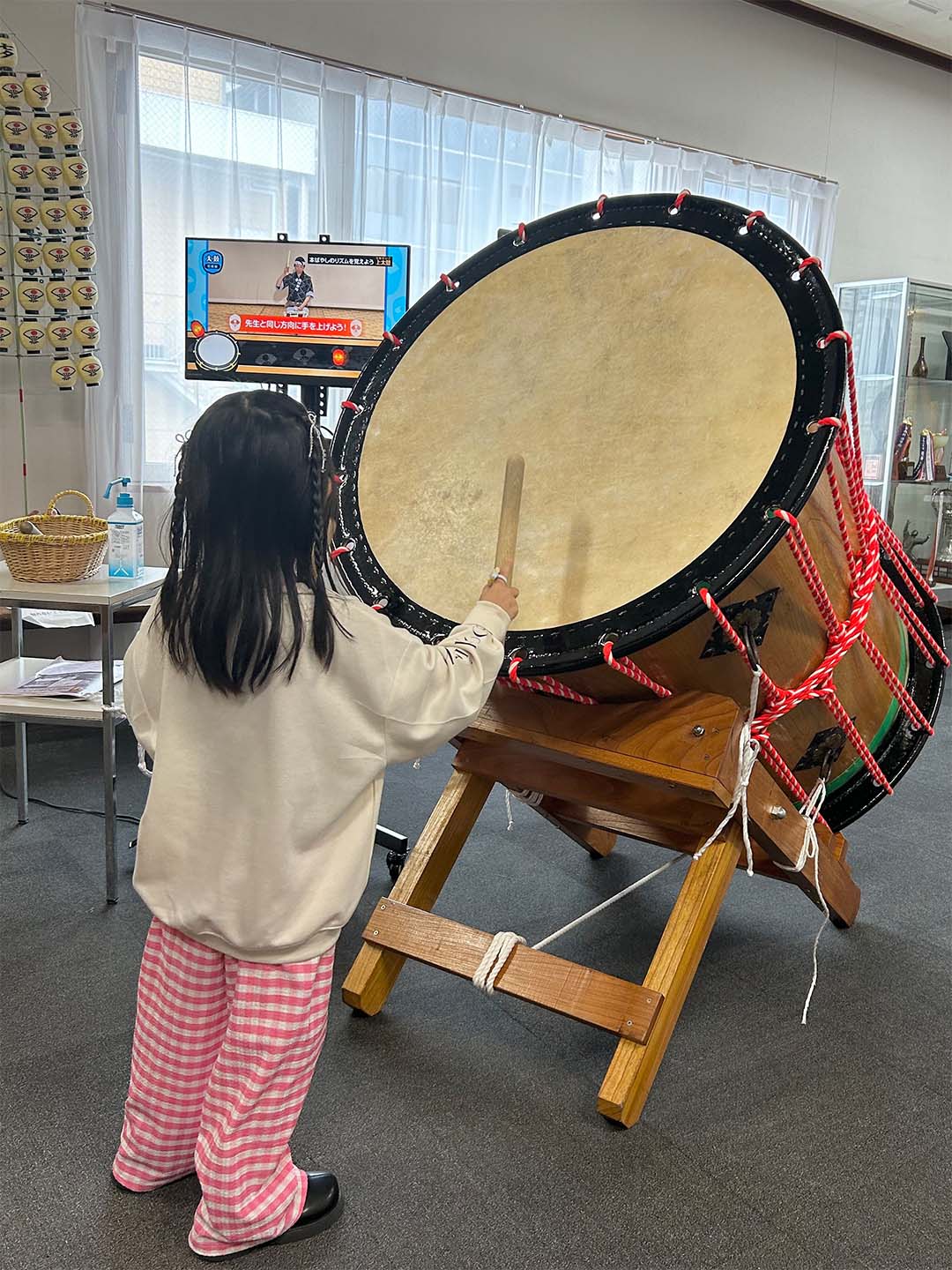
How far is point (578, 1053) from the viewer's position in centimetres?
160

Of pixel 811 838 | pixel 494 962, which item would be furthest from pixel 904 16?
pixel 494 962

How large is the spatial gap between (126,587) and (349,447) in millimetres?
691

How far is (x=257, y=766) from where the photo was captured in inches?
43.5

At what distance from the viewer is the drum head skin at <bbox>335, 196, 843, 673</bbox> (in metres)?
1.26

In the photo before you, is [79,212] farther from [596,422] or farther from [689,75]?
[689,75]

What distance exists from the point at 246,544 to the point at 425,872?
2.68ft

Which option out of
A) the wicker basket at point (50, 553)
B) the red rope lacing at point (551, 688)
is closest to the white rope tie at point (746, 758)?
the red rope lacing at point (551, 688)

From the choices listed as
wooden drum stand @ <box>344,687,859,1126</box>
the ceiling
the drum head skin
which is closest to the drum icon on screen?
the drum head skin

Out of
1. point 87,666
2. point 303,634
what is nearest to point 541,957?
point 303,634

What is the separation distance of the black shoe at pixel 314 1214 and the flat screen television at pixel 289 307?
183cm

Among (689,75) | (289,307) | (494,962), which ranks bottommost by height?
(494,962)

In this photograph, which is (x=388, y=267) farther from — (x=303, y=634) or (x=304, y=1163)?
(x=304, y=1163)

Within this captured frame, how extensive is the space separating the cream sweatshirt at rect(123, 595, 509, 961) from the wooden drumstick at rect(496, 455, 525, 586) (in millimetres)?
194

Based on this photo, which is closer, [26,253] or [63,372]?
[26,253]
